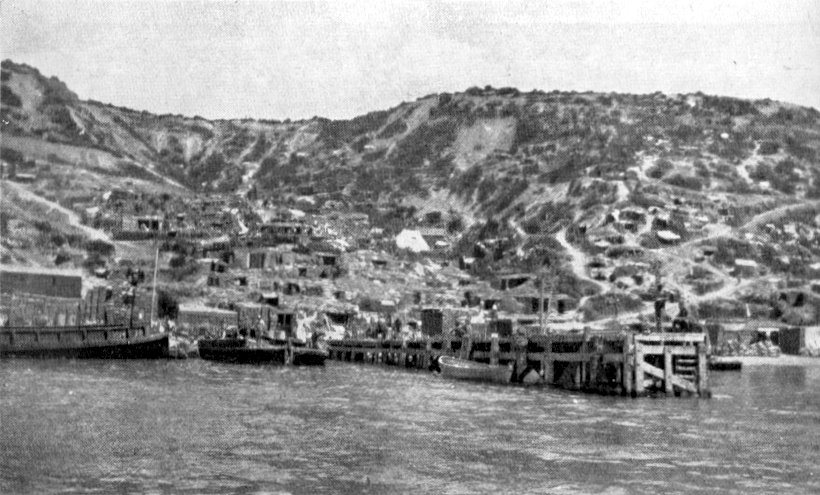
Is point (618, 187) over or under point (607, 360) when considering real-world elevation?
over

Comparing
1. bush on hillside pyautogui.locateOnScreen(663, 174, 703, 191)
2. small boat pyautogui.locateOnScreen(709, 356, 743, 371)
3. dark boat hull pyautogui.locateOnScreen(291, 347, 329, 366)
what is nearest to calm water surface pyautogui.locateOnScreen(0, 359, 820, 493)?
dark boat hull pyautogui.locateOnScreen(291, 347, 329, 366)

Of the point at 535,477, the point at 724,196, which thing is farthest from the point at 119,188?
the point at 535,477

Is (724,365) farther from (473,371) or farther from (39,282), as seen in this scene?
(39,282)

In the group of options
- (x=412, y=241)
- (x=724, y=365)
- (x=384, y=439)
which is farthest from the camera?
(x=412, y=241)

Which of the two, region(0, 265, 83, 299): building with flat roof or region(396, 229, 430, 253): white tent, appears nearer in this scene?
region(0, 265, 83, 299): building with flat roof

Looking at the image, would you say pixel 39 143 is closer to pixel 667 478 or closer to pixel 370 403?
pixel 370 403

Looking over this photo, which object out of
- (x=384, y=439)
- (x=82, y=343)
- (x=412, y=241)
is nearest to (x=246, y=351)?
(x=82, y=343)

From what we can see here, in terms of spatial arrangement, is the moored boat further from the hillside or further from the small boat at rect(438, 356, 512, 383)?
the small boat at rect(438, 356, 512, 383)
